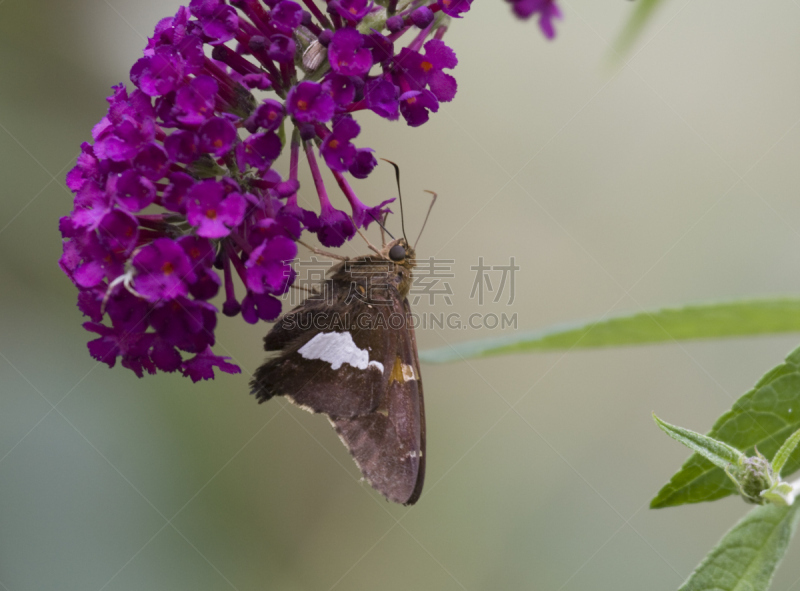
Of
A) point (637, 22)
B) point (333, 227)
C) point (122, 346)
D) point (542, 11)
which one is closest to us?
point (542, 11)

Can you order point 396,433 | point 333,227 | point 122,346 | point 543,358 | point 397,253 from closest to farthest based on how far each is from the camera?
point 122,346, point 333,227, point 396,433, point 397,253, point 543,358

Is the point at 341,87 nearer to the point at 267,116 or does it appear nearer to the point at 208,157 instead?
the point at 267,116

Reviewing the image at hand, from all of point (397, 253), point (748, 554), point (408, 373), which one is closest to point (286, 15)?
point (397, 253)

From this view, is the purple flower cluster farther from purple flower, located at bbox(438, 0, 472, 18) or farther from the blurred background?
the blurred background

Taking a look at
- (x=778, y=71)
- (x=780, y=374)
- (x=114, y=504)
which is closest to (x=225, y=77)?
(x=780, y=374)

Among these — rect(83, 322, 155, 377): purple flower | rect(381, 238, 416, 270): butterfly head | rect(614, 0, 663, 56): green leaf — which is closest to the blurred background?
rect(381, 238, 416, 270): butterfly head

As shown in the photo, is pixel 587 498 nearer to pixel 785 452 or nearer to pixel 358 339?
pixel 358 339
